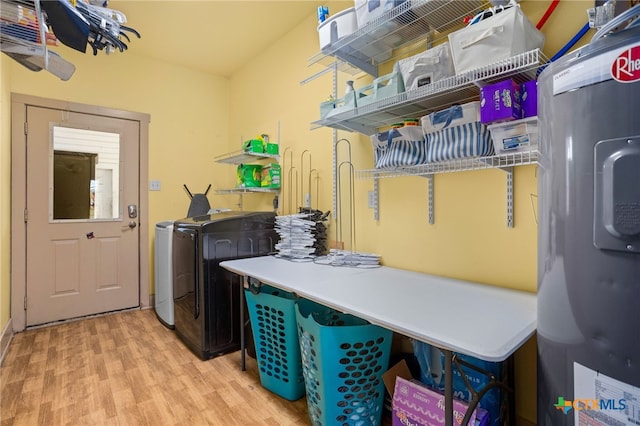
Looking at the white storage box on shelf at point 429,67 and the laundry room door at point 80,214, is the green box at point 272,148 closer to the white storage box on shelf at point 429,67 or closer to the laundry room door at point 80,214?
the laundry room door at point 80,214

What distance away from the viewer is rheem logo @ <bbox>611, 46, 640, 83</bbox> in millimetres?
702

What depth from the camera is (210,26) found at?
2.94 meters

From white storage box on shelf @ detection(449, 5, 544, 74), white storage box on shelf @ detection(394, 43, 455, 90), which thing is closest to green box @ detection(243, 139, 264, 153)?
white storage box on shelf @ detection(394, 43, 455, 90)

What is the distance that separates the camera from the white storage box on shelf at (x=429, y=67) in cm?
155

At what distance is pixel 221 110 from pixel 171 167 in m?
0.95

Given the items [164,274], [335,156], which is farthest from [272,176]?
[164,274]

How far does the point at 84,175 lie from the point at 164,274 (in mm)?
1291

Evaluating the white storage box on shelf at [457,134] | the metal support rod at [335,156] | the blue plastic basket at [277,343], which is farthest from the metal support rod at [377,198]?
the blue plastic basket at [277,343]

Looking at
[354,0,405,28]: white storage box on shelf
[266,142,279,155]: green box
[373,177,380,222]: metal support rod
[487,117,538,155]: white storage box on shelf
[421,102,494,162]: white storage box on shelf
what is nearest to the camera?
[487,117,538,155]: white storage box on shelf

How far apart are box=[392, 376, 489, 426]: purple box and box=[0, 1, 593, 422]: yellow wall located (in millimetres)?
499

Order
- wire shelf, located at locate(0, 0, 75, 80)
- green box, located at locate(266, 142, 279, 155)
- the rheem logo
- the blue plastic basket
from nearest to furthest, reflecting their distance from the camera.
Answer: the rheem logo
wire shelf, located at locate(0, 0, 75, 80)
the blue plastic basket
green box, located at locate(266, 142, 279, 155)

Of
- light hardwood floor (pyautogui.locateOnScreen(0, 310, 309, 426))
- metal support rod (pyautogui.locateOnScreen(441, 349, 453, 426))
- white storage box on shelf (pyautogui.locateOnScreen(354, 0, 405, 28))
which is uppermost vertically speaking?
white storage box on shelf (pyautogui.locateOnScreen(354, 0, 405, 28))

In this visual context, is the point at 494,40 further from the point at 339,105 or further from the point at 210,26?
the point at 210,26

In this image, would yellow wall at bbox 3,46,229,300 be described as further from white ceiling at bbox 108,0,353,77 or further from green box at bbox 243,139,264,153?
green box at bbox 243,139,264,153
